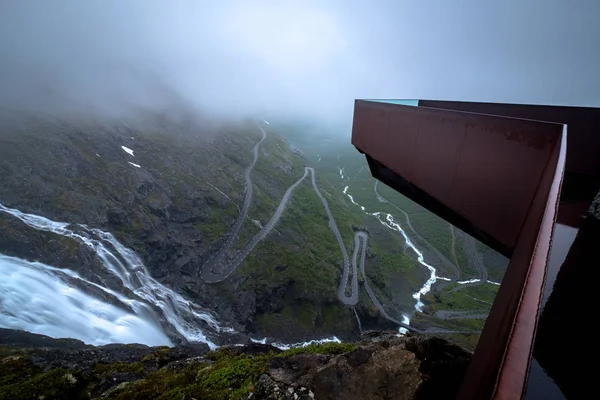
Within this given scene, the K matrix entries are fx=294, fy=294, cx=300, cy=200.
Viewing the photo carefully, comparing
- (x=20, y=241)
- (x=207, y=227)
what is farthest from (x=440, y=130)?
(x=207, y=227)

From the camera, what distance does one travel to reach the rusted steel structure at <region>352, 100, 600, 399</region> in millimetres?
2227

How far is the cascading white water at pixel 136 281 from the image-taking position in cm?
4625

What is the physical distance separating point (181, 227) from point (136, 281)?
24260 mm

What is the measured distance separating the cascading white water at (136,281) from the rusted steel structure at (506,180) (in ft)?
153

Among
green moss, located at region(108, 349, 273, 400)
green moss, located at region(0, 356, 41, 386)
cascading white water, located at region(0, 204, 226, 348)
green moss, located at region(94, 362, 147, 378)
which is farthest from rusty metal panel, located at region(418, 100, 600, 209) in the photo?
cascading white water, located at region(0, 204, 226, 348)

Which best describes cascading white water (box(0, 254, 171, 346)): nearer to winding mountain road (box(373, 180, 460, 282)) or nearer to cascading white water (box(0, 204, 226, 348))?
cascading white water (box(0, 204, 226, 348))

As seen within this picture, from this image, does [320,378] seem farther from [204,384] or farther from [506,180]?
[506,180]

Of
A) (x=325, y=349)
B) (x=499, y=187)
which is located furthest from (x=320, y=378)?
(x=499, y=187)

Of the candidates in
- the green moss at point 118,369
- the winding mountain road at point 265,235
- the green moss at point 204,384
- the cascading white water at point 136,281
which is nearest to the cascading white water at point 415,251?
the winding mountain road at point 265,235

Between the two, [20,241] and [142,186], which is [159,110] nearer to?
[142,186]

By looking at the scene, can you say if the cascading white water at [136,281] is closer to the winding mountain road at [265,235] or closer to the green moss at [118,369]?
the winding mountain road at [265,235]

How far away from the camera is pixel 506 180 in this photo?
527 cm

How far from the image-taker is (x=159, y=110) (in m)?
132

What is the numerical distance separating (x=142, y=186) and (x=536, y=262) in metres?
79.9
